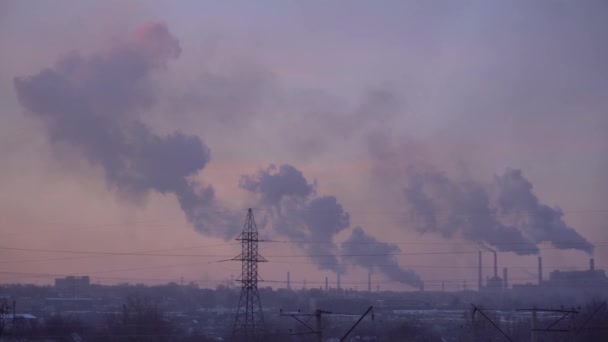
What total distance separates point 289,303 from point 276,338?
24102 mm

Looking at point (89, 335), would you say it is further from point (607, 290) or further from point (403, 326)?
point (607, 290)

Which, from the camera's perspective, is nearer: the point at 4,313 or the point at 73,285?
the point at 4,313

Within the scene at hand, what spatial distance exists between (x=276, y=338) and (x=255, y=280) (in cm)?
931

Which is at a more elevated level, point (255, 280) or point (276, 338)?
point (255, 280)

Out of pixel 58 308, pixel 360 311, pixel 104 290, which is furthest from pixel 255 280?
pixel 104 290

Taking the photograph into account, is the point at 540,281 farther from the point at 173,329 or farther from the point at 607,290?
the point at 173,329

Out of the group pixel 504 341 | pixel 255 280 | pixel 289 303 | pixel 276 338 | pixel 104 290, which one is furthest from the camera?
pixel 104 290

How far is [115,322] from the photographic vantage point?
5162cm

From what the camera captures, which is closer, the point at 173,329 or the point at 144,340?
the point at 144,340

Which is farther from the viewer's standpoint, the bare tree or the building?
the building

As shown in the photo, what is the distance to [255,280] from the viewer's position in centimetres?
4200

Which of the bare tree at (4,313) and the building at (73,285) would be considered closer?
the bare tree at (4,313)

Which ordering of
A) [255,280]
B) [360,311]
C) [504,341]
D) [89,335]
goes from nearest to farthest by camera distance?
[255,280]
[89,335]
[504,341]
[360,311]

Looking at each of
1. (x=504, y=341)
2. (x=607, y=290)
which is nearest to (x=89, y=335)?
(x=504, y=341)
